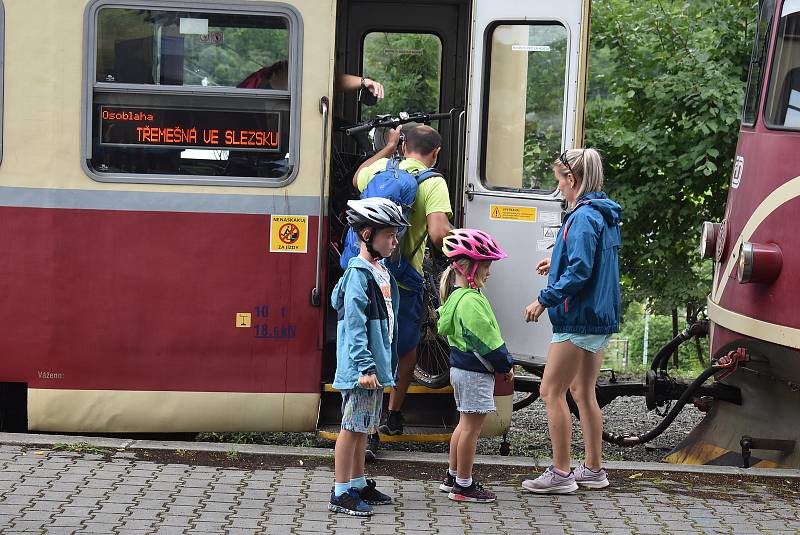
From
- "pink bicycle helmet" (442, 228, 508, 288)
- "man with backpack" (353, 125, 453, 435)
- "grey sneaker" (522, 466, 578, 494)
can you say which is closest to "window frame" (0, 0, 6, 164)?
"man with backpack" (353, 125, 453, 435)

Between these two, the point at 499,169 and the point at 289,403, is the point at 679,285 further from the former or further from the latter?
the point at 289,403

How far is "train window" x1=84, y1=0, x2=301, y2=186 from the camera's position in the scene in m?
7.37

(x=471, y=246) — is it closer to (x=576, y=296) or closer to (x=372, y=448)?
(x=576, y=296)

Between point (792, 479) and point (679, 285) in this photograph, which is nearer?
point (792, 479)

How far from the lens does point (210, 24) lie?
739 centimetres

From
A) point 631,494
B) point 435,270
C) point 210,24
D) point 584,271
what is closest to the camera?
point 584,271

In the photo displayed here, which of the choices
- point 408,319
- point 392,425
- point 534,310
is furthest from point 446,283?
point 392,425

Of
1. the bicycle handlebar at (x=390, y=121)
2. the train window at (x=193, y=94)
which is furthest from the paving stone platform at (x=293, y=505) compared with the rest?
the bicycle handlebar at (x=390, y=121)

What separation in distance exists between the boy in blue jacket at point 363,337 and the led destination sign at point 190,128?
1.54 metres

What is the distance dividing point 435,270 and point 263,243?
1216 mm

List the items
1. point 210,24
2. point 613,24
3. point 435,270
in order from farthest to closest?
point 613,24
point 435,270
point 210,24

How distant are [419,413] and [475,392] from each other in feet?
5.51

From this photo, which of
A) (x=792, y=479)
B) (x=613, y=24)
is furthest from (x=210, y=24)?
(x=613, y=24)

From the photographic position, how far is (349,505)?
20.0 ft
